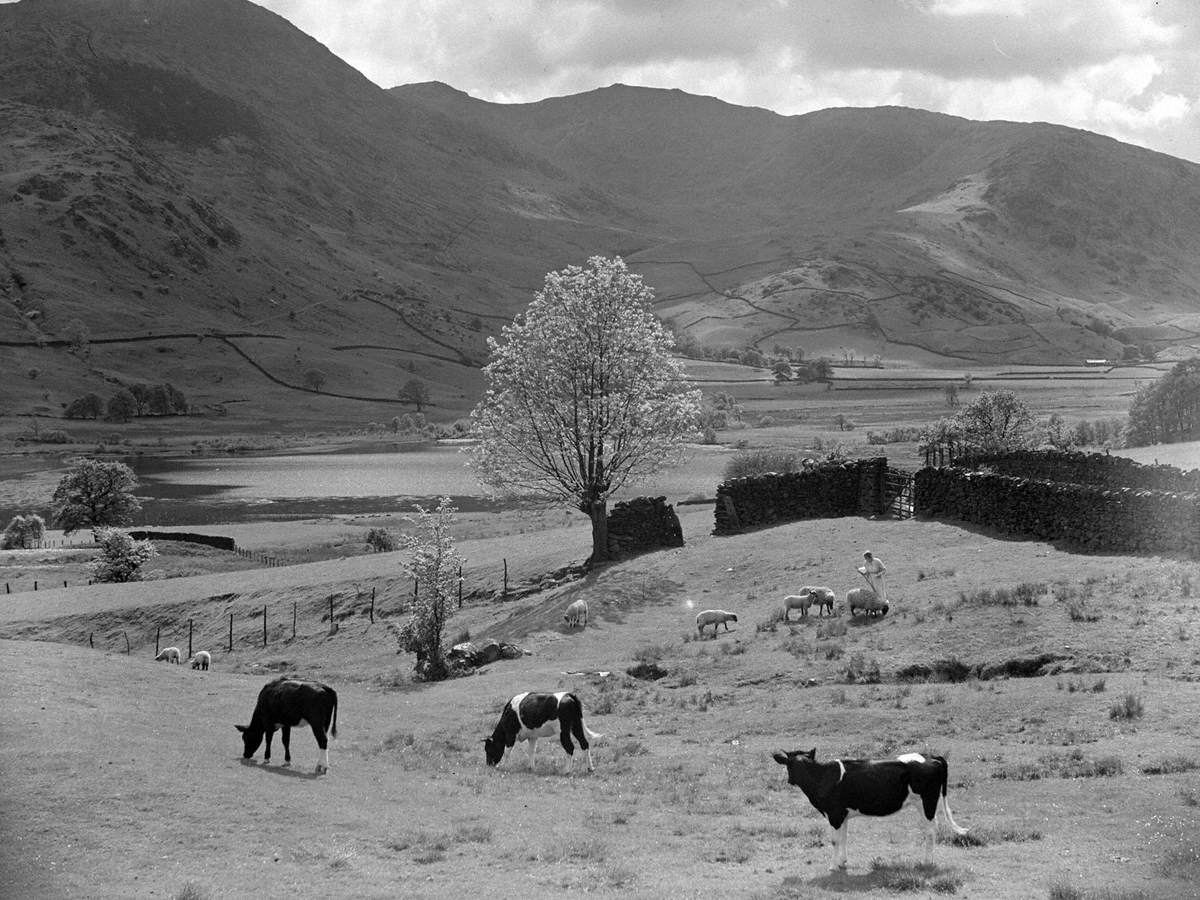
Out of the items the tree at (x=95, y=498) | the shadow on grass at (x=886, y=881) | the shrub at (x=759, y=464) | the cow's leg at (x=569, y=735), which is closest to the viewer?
the shadow on grass at (x=886, y=881)

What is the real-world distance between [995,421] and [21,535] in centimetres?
7462

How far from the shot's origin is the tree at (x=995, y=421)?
8800 cm

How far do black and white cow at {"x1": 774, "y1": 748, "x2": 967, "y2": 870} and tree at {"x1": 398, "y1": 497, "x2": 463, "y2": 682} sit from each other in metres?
22.7

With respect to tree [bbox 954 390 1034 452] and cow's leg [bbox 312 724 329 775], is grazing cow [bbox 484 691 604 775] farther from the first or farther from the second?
tree [bbox 954 390 1034 452]

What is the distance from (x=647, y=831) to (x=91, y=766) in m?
9.10

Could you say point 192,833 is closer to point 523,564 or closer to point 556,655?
point 556,655

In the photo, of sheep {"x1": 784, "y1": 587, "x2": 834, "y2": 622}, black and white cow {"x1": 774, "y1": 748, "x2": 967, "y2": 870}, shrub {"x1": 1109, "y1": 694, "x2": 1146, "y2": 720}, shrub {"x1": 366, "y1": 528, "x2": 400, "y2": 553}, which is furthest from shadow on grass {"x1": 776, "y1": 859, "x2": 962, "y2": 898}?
shrub {"x1": 366, "y1": 528, "x2": 400, "y2": 553}

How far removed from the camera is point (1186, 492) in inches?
1489

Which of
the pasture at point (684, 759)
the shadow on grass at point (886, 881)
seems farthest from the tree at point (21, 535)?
the shadow on grass at point (886, 881)

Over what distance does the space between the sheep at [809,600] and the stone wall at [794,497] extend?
61.4ft

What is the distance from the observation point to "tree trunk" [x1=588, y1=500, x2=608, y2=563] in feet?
172

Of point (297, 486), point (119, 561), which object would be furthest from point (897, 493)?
point (297, 486)

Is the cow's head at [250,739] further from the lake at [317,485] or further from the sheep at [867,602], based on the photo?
the lake at [317,485]

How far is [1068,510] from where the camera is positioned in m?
41.5
